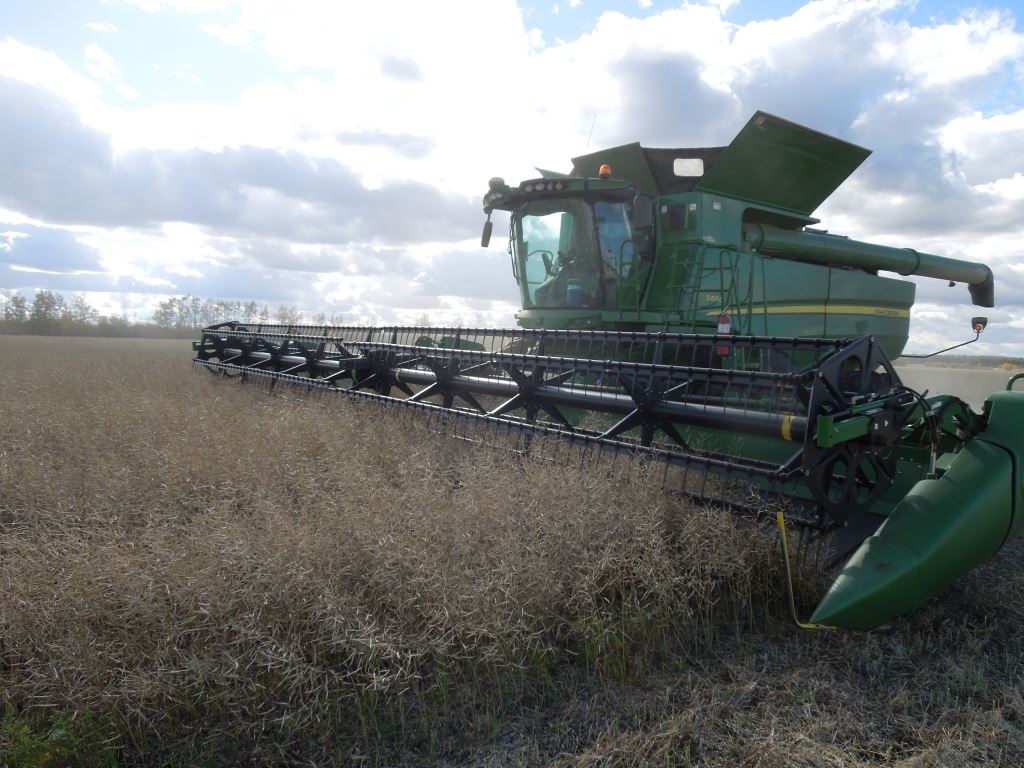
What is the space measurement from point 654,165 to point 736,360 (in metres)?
2.62

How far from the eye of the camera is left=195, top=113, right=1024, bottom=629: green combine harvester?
2.39 meters

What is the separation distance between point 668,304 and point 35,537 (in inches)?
168

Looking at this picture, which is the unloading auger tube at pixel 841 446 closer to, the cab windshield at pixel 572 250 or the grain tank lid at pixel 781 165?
the cab windshield at pixel 572 250

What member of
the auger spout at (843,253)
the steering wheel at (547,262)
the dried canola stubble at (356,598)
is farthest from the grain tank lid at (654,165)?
the dried canola stubble at (356,598)

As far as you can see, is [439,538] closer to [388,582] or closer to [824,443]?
[388,582]

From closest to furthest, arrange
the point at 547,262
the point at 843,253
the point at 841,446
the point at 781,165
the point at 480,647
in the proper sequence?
the point at 480,647 < the point at 841,446 < the point at 547,262 < the point at 781,165 < the point at 843,253

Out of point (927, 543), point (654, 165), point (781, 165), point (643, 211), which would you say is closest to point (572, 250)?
point (643, 211)

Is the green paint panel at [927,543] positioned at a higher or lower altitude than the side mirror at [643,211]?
lower

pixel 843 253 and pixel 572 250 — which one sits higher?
pixel 843 253

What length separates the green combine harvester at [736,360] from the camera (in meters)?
2.39

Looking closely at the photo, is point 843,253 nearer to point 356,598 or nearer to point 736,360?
point 736,360

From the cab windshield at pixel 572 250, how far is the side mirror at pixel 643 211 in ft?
1.48

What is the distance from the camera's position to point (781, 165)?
5.95 metres

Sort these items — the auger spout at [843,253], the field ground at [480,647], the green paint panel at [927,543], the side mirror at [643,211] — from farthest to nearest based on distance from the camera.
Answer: the auger spout at [843,253], the side mirror at [643,211], the green paint panel at [927,543], the field ground at [480,647]
